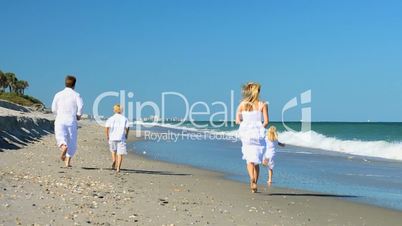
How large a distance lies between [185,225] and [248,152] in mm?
3673

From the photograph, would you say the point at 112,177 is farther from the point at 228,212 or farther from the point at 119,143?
the point at 228,212

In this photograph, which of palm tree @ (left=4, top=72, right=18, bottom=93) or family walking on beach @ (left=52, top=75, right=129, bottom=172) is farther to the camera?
palm tree @ (left=4, top=72, right=18, bottom=93)

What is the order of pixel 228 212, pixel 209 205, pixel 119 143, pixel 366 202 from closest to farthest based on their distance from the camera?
pixel 228 212, pixel 209 205, pixel 366 202, pixel 119 143

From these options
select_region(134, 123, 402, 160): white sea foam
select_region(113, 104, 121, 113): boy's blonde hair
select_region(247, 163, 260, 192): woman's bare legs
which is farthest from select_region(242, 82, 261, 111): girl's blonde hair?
select_region(134, 123, 402, 160): white sea foam

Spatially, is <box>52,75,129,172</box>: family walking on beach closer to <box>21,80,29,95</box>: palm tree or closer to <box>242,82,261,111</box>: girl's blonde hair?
<box>242,82,261,111</box>: girl's blonde hair

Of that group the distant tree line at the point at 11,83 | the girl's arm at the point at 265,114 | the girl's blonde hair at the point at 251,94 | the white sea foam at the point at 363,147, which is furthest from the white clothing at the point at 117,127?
the distant tree line at the point at 11,83

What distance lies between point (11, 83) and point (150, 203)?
3989 inches

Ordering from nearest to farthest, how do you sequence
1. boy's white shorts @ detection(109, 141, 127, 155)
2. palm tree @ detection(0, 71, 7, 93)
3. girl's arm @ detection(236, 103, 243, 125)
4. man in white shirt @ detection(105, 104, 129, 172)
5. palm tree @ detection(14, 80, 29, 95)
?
girl's arm @ detection(236, 103, 243, 125)
boy's white shorts @ detection(109, 141, 127, 155)
man in white shirt @ detection(105, 104, 129, 172)
palm tree @ detection(0, 71, 7, 93)
palm tree @ detection(14, 80, 29, 95)

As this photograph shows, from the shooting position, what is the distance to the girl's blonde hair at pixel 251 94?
369 inches

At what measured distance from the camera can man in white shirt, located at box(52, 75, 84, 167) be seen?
11.4 metres

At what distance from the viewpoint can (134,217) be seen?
621cm

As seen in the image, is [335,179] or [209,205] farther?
[335,179]

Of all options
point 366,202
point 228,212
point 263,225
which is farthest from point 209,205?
point 366,202

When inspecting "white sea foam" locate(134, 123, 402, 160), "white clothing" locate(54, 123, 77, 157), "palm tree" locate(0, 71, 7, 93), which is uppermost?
"palm tree" locate(0, 71, 7, 93)
